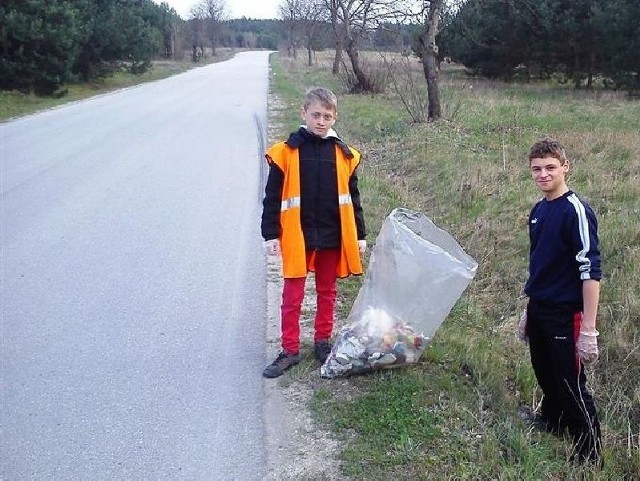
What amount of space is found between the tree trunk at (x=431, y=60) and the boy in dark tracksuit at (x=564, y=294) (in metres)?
11.8

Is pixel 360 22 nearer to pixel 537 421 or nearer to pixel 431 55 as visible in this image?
pixel 431 55

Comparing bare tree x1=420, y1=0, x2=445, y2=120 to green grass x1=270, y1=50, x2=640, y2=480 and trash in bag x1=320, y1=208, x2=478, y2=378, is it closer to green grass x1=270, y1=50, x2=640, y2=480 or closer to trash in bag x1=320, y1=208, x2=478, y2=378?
green grass x1=270, y1=50, x2=640, y2=480

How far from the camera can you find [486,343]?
459cm

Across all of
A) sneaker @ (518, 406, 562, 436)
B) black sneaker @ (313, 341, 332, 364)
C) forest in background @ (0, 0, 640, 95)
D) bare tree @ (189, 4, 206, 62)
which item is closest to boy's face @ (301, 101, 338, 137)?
black sneaker @ (313, 341, 332, 364)

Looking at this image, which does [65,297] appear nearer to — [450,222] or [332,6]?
[450,222]

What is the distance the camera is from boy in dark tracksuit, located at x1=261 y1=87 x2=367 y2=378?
400cm

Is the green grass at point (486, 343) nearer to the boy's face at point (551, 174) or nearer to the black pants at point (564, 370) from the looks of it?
the black pants at point (564, 370)

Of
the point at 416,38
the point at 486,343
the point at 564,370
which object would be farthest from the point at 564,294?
the point at 416,38

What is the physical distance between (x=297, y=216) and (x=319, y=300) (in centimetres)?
61

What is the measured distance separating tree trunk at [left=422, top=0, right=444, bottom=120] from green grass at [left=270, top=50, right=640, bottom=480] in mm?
3400

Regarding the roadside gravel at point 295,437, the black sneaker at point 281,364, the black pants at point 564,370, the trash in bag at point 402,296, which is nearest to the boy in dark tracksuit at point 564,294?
the black pants at point 564,370

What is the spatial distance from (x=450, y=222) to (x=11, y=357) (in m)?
4.62

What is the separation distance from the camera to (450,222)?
7492 millimetres

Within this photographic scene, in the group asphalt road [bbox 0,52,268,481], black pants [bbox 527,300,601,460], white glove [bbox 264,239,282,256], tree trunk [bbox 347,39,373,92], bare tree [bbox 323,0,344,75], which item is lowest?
asphalt road [bbox 0,52,268,481]
